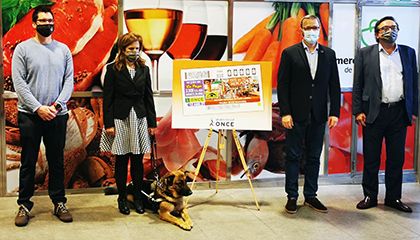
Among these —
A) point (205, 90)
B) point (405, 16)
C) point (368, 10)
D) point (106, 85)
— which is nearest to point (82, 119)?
point (106, 85)

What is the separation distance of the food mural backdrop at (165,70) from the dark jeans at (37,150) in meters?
0.70

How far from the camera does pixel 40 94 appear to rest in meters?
4.21

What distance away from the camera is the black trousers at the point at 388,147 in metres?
4.73

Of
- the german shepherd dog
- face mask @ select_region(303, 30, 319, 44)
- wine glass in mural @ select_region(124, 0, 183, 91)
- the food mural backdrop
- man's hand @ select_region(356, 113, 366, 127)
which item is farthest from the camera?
wine glass in mural @ select_region(124, 0, 183, 91)

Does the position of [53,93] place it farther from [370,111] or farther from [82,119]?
[370,111]

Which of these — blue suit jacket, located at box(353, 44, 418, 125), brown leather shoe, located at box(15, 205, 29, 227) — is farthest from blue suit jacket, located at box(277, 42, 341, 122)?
brown leather shoe, located at box(15, 205, 29, 227)

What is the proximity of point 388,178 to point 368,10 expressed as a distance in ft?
5.86

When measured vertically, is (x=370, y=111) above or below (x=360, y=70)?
below

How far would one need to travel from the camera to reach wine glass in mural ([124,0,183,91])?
5.07 meters

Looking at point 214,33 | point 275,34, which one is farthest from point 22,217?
point 275,34

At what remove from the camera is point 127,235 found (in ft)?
13.4

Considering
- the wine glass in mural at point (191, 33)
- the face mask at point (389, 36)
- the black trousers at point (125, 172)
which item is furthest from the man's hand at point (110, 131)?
the face mask at point (389, 36)

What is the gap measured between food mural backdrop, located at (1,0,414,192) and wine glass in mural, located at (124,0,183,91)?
56 millimetres

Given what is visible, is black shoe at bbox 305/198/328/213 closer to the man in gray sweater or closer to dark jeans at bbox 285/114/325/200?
dark jeans at bbox 285/114/325/200
